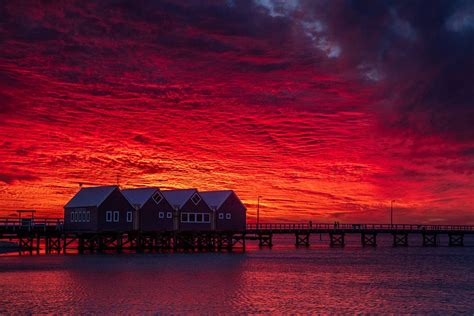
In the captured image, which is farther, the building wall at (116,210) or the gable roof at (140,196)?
the gable roof at (140,196)

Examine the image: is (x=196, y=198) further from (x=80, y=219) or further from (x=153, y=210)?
(x=80, y=219)

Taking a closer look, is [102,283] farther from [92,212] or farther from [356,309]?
[92,212]

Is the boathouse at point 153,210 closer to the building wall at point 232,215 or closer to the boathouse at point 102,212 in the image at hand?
the boathouse at point 102,212

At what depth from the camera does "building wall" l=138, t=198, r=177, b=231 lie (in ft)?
240

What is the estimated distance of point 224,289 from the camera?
35531mm

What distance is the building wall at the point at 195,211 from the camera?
77.8 m

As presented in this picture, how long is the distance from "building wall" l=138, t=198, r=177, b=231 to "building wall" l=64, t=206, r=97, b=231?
5883 mm

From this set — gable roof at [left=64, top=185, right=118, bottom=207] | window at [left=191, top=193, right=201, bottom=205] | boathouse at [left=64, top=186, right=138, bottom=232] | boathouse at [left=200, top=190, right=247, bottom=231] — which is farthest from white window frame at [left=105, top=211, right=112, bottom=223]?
boathouse at [left=200, top=190, right=247, bottom=231]

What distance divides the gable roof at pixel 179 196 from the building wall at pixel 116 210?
24.3 feet

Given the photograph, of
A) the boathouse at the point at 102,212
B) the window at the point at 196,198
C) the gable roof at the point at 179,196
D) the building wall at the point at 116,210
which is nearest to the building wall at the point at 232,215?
the window at the point at 196,198

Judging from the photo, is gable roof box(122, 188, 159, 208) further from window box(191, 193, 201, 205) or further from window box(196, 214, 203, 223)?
window box(196, 214, 203, 223)

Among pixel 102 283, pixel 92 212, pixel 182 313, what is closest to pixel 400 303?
pixel 182 313

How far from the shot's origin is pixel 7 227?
220 ft

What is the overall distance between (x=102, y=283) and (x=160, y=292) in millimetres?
5460
